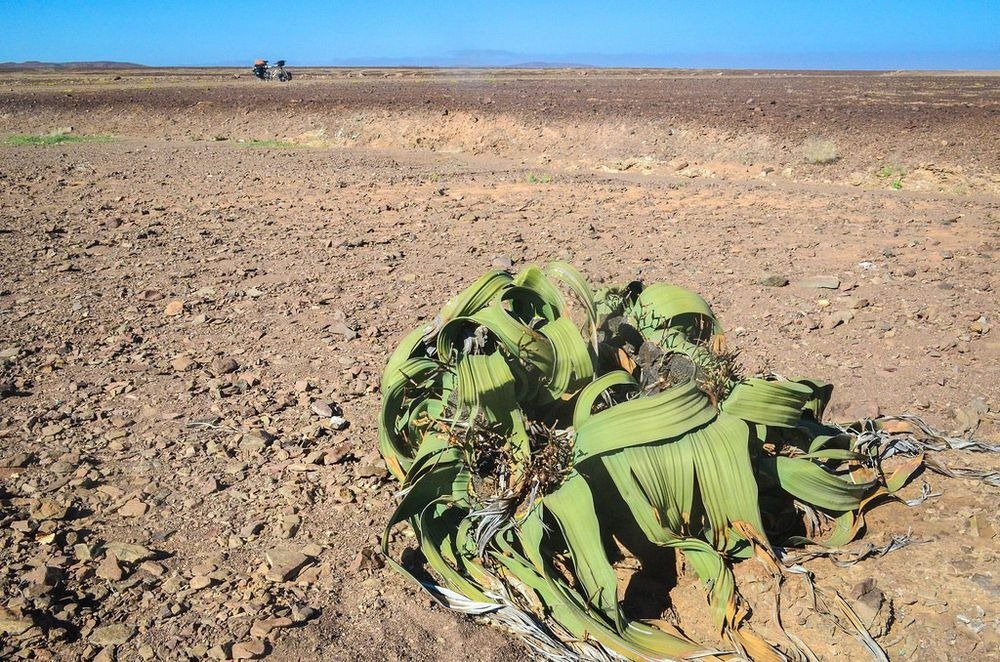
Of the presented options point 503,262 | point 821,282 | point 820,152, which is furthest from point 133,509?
point 820,152

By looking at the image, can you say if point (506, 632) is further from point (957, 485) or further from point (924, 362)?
point (924, 362)

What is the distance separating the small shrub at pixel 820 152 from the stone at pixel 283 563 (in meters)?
7.62

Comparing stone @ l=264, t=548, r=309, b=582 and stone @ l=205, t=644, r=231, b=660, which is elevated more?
stone @ l=264, t=548, r=309, b=582

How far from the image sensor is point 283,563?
1634mm

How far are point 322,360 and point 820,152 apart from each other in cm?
696

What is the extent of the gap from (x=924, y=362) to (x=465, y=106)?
38.4 feet

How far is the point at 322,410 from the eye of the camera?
7.59ft

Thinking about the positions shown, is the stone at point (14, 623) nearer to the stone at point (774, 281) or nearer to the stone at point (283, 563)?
the stone at point (283, 563)

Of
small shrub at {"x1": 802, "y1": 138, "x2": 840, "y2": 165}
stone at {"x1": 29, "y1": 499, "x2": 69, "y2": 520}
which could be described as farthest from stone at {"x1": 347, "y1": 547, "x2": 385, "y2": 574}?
small shrub at {"x1": 802, "y1": 138, "x2": 840, "y2": 165}

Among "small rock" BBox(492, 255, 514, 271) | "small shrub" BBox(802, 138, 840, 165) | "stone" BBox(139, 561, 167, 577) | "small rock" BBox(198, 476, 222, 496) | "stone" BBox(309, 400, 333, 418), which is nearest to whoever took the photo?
"stone" BBox(139, 561, 167, 577)

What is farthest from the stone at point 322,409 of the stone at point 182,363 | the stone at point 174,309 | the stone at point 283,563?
the stone at point 174,309

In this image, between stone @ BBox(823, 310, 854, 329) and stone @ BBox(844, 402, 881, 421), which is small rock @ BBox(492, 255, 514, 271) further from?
stone @ BBox(844, 402, 881, 421)

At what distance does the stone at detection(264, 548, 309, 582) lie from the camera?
160 centimetres

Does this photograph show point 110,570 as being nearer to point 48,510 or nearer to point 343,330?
point 48,510
